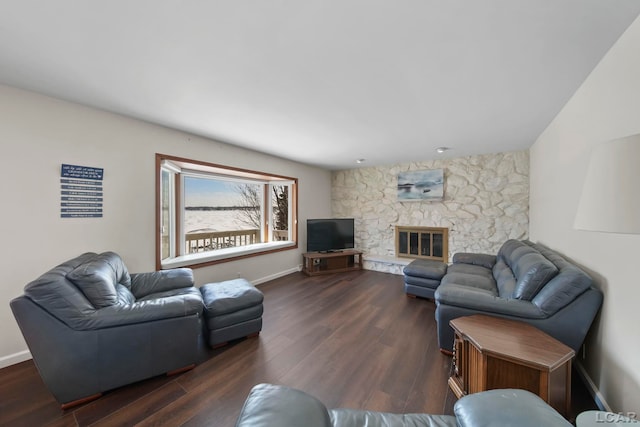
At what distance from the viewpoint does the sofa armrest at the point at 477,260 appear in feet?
11.1

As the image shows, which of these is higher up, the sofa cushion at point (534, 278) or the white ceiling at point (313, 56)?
the white ceiling at point (313, 56)

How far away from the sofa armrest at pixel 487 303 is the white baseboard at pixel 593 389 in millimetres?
524

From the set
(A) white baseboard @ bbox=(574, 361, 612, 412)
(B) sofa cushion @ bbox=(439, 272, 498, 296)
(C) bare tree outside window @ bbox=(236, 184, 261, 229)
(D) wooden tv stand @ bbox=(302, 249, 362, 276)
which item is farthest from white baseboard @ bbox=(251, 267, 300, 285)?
(A) white baseboard @ bbox=(574, 361, 612, 412)

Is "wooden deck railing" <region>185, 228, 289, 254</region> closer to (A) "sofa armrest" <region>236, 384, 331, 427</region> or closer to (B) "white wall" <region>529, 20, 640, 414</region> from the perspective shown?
A: (A) "sofa armrest" <region>236, 384, 331, 427</region>

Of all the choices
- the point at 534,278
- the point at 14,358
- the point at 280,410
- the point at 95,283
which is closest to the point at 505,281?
the point at 534,278

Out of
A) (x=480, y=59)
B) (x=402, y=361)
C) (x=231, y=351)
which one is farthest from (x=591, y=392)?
→ (x=231, y=351)

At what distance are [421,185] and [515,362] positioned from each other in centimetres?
357

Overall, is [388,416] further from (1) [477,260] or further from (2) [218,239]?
(2) [218,239]

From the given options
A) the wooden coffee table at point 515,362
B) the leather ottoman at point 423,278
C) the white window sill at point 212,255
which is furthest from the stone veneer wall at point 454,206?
the wooden coffee table at point 515,362

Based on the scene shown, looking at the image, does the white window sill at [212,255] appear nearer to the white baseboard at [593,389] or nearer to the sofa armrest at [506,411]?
the sofa armrest at [506,411]

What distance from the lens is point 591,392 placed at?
62.4 inches

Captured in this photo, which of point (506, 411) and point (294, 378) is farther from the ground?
point (506, 411)

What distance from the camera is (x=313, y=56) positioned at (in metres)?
1.49

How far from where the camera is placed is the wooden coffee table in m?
1.28
